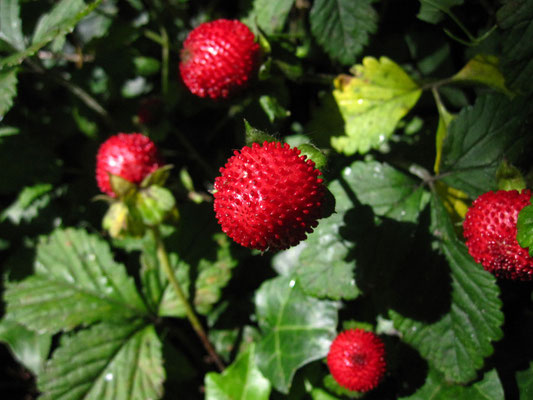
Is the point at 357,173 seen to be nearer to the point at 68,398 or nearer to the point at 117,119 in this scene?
the point at 117,119

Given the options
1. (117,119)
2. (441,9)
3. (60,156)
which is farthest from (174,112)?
(441,9)

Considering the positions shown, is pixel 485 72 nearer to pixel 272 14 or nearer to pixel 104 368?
pixel 272 14

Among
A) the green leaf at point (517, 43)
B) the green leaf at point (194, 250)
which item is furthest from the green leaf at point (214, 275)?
the green leaf at point (517, 43)

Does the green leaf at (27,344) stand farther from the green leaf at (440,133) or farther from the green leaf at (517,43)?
the green leaf at (517,43)

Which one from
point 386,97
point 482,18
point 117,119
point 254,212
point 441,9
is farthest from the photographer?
point 117,119

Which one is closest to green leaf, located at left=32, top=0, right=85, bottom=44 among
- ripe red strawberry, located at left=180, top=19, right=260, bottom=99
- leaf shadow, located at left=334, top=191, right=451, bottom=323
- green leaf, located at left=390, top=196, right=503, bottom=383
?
ripe red strawberry, located at left=180, top=19, right=260, bottom=99

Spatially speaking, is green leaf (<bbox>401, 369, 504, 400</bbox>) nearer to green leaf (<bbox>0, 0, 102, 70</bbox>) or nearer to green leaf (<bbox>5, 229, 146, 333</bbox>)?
green leaf (<bbox>5, 229, 146, 333</bbox>)

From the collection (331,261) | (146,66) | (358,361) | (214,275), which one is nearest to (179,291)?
(214,275)
